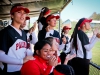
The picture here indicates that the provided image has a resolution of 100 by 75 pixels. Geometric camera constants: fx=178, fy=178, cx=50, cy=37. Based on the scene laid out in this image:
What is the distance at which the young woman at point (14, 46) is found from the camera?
177 cm

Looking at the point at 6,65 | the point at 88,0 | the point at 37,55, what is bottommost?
the point at 6,65

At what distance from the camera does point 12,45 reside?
6.07 feet

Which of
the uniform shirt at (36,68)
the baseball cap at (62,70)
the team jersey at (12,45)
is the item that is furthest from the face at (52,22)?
the baseball cap at (62,70)

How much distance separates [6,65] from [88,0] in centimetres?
3470

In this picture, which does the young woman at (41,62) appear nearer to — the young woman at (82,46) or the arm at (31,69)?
the arm at (31,69)

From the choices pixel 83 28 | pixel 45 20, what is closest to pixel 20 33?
pixel 45 20

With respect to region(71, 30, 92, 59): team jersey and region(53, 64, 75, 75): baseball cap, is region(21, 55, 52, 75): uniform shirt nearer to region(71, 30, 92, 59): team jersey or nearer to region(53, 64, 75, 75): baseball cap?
region(53, 64, 75, 75): baseball cap

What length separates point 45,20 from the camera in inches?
117

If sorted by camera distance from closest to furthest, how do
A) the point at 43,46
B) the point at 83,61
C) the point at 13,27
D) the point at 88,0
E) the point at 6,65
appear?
the point at 43,46, the point at 6,65, the point at 13,27, the point at 83,61, the point at 88,0

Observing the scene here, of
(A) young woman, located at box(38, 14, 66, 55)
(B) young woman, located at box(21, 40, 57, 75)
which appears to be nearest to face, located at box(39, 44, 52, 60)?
(B) young woman, located at box(21, 40, 57, 75)

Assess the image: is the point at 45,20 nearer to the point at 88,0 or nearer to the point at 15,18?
the point at 15,18

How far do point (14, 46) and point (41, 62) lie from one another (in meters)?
0.38

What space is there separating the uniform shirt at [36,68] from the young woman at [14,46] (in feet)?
0.30

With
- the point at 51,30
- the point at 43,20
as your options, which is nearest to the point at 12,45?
Answer: the point at 51,30
